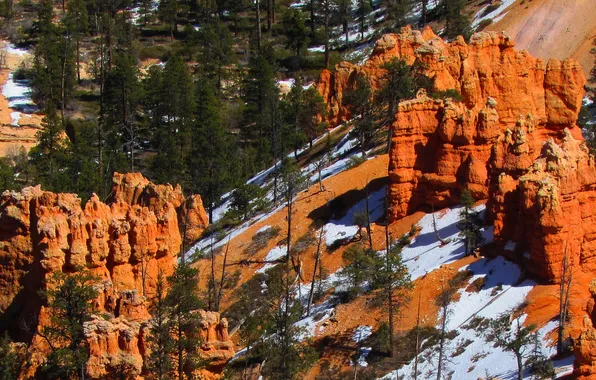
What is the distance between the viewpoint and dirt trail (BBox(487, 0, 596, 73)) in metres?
89.6

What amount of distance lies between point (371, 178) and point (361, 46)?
46.0 metres

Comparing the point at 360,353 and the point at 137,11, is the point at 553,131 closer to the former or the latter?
the point at 360,353

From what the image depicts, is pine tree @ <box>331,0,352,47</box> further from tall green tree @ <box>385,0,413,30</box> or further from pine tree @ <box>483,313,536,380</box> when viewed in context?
pine tree @ <box>483,313,536,380</box>

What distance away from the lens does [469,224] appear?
174 ft

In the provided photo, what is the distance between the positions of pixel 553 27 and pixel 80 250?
205 feet

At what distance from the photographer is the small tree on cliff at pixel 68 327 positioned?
34625mm

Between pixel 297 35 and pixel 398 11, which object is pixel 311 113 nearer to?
pixel 398 11

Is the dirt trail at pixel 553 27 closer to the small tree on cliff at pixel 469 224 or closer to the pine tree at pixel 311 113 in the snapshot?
the pine tree at pixel 311 113

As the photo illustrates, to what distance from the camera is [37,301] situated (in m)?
42.2

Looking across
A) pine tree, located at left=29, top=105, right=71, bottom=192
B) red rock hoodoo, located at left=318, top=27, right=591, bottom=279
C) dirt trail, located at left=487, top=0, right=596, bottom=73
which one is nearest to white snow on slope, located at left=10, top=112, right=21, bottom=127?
pine tree, located at left=29, top=105, right=71, bottom=192

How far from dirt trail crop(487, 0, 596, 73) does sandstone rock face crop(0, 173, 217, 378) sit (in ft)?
169

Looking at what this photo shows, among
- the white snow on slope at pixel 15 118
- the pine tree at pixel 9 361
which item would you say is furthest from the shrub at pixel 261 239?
the white snow on slope at pixel 15 118

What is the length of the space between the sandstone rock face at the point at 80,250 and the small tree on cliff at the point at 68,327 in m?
1.02

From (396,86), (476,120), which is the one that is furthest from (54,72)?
(476,120)
